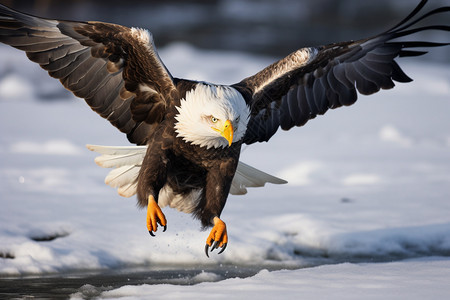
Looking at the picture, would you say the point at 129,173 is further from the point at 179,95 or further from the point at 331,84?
the point at 331,84

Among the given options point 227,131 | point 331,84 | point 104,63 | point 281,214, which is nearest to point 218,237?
point 227,131

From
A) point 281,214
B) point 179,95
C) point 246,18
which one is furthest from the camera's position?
point 246,18

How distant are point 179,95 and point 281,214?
1516 mm

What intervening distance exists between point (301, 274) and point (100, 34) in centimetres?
189

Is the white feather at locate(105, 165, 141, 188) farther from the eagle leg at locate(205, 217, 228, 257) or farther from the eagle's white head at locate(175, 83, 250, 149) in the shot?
the eagle leg at locate(205, 217, 228, 257)

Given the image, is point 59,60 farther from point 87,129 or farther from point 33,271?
point 87,129

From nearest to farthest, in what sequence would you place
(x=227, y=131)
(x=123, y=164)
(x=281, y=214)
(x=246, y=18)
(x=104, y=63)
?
(x=227, y=131) < (x=104, y=63) < (x=123, y=164) < (x=281, y=214) < (x=246, y=18)

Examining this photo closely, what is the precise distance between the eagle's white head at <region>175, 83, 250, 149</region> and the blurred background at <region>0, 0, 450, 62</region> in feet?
33.7

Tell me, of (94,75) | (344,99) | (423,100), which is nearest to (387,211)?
(344,99)

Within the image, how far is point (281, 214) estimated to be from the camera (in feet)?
18.7

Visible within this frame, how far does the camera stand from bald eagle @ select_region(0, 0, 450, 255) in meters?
4.55

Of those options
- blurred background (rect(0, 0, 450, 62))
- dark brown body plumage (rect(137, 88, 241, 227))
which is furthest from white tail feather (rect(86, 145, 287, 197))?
blurred background (rect(0, 0, 450, 62))

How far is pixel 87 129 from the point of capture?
864cm

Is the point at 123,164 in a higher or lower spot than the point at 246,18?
lower
